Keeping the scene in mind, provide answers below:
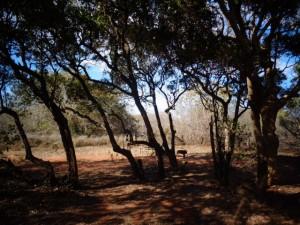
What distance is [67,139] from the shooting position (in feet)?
42.5

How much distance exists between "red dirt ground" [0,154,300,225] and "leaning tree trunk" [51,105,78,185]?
0.64 metres

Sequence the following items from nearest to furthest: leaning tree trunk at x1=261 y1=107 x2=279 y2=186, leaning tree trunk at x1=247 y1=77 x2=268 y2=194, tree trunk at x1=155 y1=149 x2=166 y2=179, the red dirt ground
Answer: the red dirt ground, leaning tree trunk at x1=247 y1=77 x2=268 y2=194, leaning tree trunk at x1=261 y1=107 x2=279 y2=186, tree trunk at x1=155 y1=149 x2=166 y2=179

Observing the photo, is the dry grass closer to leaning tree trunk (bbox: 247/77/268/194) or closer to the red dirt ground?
the red dirt ground

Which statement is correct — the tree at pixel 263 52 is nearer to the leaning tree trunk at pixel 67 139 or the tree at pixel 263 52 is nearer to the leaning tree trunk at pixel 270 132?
the leaning tree trunk at pixel 270 132

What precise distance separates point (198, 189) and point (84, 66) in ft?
23.4

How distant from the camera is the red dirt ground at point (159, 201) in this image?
9.30m

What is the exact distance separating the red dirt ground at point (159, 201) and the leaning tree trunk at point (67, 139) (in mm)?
642

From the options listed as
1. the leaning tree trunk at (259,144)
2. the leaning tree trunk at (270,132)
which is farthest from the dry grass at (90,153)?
the leaning tree trunk at (259,144)

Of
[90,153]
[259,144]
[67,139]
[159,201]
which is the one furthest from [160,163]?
[90,153]

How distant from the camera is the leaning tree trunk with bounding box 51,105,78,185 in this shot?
1280 cm

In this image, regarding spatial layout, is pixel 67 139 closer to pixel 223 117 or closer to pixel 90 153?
pixel 223 117

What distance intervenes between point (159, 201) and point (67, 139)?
14.8ft

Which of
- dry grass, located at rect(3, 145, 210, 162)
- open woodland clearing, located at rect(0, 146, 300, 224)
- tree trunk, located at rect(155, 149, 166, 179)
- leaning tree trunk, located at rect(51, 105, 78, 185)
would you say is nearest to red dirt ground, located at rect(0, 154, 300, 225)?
open woodland clearing, located at rect(0, 146, 300, 224)

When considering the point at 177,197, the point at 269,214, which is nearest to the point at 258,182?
the point at 269,214
